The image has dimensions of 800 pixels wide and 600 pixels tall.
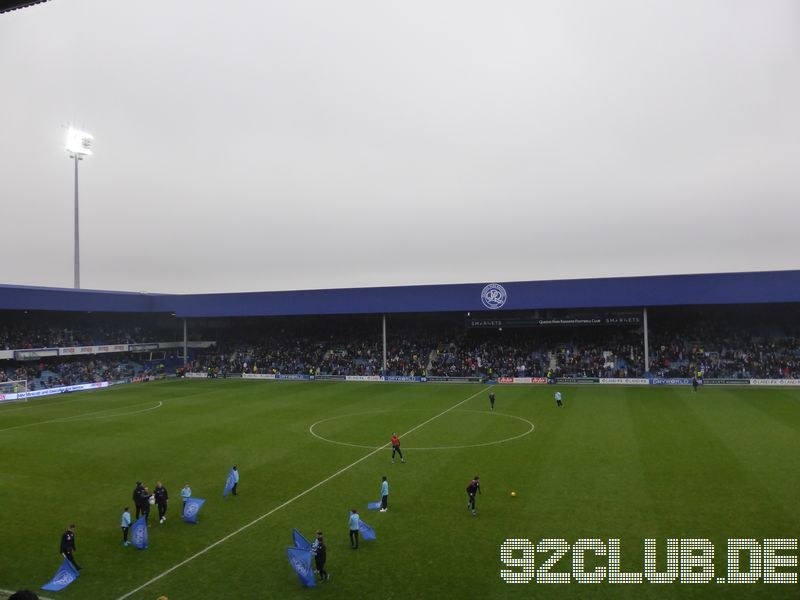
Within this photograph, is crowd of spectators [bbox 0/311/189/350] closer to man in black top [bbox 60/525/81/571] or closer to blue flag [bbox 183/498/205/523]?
blue flag [bbox 183/498/205/523]

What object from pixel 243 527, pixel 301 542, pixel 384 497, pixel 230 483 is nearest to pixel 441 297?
pixel 230 483

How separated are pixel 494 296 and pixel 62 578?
161ft

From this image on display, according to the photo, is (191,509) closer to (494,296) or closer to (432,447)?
(432,447)

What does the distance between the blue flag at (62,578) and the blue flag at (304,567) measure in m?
5.36

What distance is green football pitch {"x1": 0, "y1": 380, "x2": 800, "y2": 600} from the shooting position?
14000mm

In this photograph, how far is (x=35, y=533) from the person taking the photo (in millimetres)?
Answer: 17234

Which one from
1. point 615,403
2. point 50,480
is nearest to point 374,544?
point 50,480

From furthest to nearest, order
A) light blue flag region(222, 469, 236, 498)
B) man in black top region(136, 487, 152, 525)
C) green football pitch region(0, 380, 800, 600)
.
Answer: light blue flag region(222, 469, 236, 498)
man in black top region(136, 487, 152, 525)
green football pitch region(0, 380, 800, 600)

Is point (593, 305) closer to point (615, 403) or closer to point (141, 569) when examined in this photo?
point (615, 403)

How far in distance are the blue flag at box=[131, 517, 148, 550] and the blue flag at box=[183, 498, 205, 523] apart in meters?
1.89

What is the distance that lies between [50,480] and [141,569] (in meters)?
10.8

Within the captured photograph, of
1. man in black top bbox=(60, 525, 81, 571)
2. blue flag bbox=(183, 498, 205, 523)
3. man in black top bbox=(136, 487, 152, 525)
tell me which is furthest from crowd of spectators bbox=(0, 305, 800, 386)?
man in black top bbox=(60, 525, 81, 571)

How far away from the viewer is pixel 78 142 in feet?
221

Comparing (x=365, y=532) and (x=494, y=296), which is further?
(x=494, y=296)
